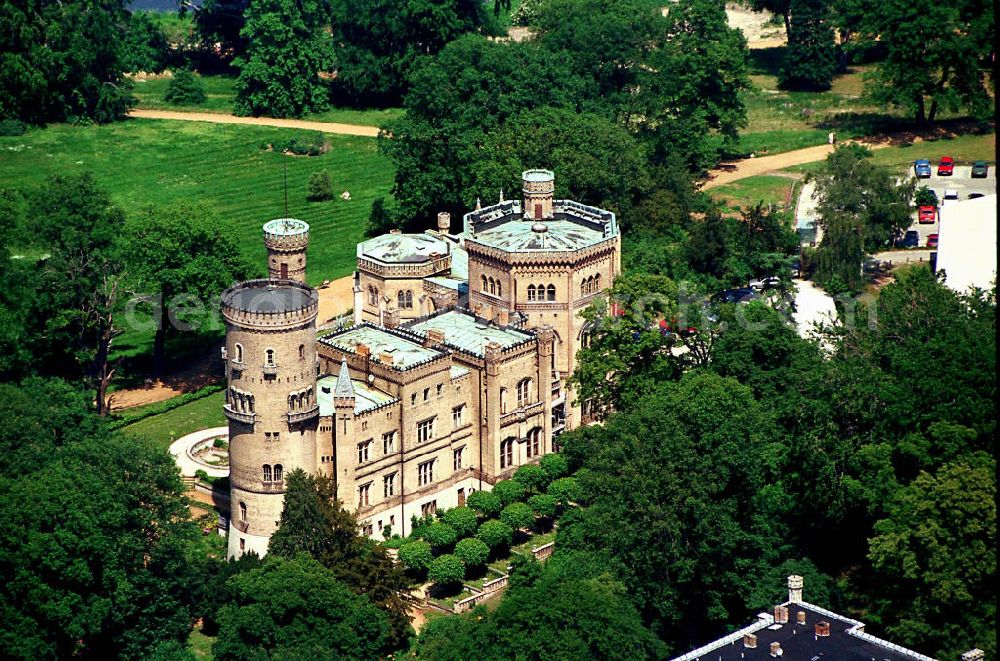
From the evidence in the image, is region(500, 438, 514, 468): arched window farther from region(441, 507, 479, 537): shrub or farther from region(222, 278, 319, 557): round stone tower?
region(222, 278, 319, 557): round stone tower

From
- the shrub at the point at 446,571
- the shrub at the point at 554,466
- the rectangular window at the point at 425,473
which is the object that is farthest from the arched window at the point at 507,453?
the shrub at the point at 446,571

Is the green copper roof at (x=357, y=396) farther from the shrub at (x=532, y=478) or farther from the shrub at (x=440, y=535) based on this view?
the shrub at (x=532, y=478)

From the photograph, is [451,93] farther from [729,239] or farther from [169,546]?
[169,546]

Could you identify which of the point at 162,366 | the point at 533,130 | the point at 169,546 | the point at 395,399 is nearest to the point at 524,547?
the point at 395,399

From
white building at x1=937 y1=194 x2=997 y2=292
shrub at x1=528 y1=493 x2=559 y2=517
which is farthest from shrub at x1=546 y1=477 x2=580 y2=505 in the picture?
white building at x1=937 y1=194 x2=997 y2=292

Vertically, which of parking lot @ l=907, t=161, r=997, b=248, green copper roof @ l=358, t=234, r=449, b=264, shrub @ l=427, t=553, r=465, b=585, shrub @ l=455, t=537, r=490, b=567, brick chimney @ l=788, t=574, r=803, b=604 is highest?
green copper roof @ l=358, t=234, r=449, b=264

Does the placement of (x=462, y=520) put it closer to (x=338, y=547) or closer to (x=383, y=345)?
(x=338, y=547)
